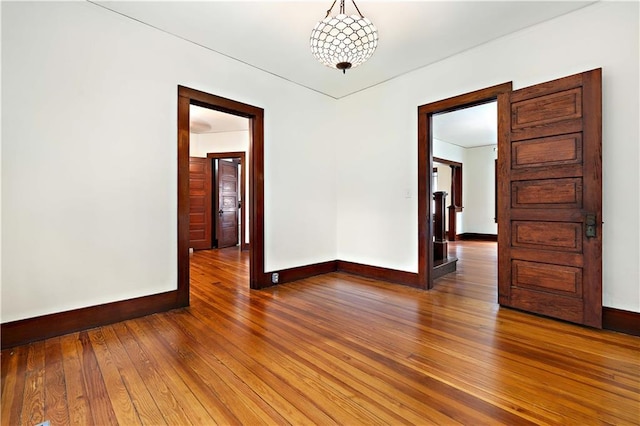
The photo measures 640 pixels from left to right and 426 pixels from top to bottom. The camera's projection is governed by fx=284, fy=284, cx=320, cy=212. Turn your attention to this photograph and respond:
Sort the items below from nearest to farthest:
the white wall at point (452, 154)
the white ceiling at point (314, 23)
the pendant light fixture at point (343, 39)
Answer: the pendant light fixture at point (343, 39), the white ceiling at point (314, 23), the white wall at point (452, 154)

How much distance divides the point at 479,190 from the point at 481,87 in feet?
22.0

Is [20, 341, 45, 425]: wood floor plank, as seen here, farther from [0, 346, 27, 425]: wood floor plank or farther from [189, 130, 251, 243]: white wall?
[189, 130, 251, 243]: white wall

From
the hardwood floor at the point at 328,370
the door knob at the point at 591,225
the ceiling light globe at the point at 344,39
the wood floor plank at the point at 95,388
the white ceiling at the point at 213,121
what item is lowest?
the wood floor plank at the point at 95,388

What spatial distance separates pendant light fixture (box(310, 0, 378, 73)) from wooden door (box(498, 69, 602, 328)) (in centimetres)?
177

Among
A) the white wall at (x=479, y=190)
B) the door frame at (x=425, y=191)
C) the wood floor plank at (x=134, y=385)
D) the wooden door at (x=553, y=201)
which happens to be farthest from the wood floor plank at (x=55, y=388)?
the white wall at (x=479, y=190)

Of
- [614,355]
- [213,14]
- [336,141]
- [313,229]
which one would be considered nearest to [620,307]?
[614,355]

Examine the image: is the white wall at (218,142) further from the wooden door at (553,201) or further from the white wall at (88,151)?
the wooden door at (553,201)

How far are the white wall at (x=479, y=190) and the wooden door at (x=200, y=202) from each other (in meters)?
7.74

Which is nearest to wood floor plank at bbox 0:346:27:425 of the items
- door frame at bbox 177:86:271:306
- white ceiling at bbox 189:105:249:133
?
door frame at bbox 177:86:271:306

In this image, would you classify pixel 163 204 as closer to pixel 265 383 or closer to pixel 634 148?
pixel 265 383

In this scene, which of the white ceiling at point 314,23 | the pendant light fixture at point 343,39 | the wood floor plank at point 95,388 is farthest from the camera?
the white ceiling at point 314,23

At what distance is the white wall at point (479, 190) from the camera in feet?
28.8

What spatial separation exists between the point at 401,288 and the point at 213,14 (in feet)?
12.0

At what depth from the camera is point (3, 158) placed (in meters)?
2.12
